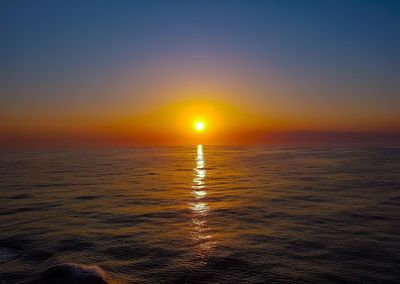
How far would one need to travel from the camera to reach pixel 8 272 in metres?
8.80

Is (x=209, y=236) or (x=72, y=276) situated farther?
(x=209, y=236)

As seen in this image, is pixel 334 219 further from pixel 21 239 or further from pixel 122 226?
pixel 21 239

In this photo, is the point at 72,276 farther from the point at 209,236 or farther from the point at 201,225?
the point at 201,225

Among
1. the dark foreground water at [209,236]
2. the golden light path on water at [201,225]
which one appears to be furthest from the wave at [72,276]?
the golden light path on water at [201,225]

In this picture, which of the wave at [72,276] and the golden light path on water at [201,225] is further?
the golden light path on water at [201,225]

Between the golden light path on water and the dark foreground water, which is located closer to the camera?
the dark foreground water

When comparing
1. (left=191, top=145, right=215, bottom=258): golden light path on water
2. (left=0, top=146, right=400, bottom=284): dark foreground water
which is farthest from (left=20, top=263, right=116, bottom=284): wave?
(left=191, top=145, right=215, bottom=258): golden light path on water

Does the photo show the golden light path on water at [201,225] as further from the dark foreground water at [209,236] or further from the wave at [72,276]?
the wave at [72,276]

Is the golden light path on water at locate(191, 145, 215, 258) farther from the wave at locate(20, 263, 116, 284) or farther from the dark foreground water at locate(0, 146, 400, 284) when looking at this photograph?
the wave at locate(20, 263, 116, 284)

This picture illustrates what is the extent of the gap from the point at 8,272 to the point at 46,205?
10.3m

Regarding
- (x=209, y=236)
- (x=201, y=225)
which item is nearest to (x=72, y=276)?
(x=209, y=236)

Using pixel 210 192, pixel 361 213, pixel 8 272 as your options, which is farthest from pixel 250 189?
pixel 8 272

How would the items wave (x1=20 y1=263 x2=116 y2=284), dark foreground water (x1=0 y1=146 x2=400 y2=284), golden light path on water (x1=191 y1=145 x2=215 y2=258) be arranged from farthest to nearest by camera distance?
golden light path on water (x1=191 y1=145 x2=215 y2=258) < dark foreground water (x1=0 y1=146 x2=400 y2=284) < wave (x1=20 y1=263 x2=116 y2=284)

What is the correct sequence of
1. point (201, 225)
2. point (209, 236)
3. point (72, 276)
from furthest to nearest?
point (201, 225) < point (209, 236) < point (72, 276)
